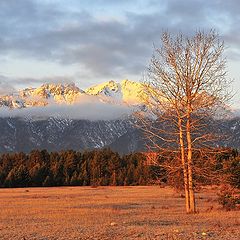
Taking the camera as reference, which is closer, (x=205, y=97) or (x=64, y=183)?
(x=205, y=97)

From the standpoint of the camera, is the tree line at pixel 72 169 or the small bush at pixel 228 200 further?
the tree line at pixel 72 169

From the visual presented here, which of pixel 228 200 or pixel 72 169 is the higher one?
pixel 72 169

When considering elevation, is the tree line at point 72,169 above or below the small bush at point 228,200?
above

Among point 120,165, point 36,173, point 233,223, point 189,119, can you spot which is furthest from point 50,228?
→ point 120,165

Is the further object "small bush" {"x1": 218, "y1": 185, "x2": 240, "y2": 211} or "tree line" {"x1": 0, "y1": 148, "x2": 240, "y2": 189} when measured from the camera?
"tree line" {"x1": 0, "y1": 148, "x2": 240, "y2": 189}

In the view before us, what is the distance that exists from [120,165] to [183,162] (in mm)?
95389

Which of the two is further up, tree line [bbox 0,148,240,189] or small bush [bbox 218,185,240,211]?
tree line [bbox 0,148,240,189]

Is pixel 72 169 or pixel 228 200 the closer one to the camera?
pixel 228 200

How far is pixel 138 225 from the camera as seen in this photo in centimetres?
2500

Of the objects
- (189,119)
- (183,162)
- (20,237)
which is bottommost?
(20,237)

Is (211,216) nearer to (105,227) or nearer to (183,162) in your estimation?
(183,162)

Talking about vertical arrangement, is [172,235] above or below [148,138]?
below

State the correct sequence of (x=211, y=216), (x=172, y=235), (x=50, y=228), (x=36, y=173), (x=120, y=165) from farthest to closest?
(x=120, y=165), (x=36, y=173), (x=211, y=216), (x=50, y=228), (x=172, y=235)

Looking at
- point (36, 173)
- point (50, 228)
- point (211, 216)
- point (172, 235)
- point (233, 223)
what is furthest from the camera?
point (36, 173)
